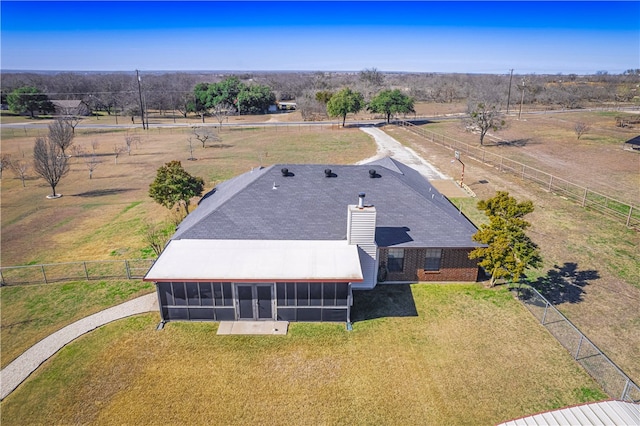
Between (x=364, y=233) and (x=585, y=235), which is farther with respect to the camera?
(x=585, y=235)

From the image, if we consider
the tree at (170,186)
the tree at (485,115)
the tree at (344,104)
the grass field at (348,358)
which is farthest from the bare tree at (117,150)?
the tree at (485,115)

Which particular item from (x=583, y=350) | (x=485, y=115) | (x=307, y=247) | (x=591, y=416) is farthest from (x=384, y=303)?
(x=485, y=115)

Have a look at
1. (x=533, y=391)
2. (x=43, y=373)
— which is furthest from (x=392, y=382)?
(x=43, y=373)

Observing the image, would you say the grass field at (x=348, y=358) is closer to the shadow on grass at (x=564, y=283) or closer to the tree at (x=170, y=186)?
the shadow on grass at (x=564, y=283)

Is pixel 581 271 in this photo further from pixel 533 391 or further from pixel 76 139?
pixel 76 139

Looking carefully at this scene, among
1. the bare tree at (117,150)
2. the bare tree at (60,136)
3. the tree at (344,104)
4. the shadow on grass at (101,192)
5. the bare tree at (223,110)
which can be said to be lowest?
the shadow on grass at (101,192)

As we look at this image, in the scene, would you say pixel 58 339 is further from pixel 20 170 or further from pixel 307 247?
pixel 20 170
